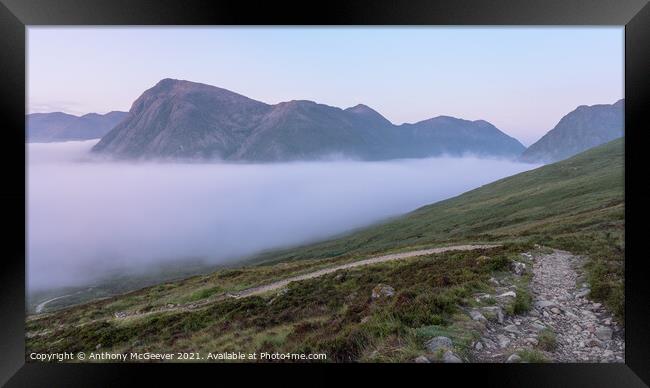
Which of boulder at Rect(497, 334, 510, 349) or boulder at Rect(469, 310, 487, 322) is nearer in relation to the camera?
boulder at Rect(497, 334, 510, 349)

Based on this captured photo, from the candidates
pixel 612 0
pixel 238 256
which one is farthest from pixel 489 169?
pixel 238 256

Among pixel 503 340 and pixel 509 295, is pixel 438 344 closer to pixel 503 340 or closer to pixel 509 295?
pixel 503 340

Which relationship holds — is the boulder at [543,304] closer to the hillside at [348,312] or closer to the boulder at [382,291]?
the hillside at [348,312]

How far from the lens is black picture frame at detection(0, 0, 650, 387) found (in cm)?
521

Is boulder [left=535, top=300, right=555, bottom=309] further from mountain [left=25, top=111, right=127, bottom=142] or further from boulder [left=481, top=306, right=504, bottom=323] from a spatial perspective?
mountain [left=25, top=111, right=127, bottom=142]

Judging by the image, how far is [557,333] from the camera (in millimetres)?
5812

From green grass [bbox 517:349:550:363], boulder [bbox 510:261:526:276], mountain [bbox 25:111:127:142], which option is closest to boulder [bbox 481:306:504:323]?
green grass [bbox 517:349:550:363]

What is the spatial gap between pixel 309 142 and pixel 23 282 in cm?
2172

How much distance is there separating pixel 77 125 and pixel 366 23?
11.0 m

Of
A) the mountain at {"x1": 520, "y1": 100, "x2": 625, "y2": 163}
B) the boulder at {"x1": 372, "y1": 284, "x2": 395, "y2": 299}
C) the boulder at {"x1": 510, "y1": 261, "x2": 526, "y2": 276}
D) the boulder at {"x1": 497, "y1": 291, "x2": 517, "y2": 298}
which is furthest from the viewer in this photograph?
the mountain at {"x1": 520, "y1": 100, "x2": 625, "y2": 163}

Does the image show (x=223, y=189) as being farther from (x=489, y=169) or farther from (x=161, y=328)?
(x=489, y=169)

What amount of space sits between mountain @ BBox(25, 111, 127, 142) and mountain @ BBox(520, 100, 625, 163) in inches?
665

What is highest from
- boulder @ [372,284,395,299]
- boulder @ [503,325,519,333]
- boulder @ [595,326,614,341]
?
boulder @ [372,284,395,299]

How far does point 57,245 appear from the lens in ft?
52.4
